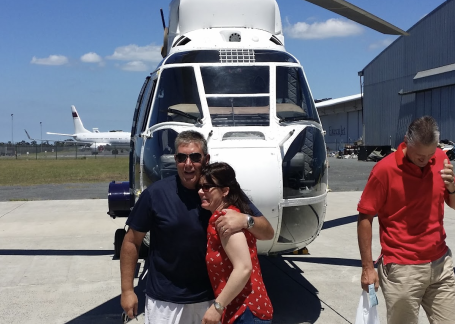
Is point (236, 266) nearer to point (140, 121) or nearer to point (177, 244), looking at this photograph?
point (177, 244)

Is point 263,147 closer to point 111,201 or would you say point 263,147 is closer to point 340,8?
point 340,8

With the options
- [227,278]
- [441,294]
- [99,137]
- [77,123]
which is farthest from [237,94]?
[77,123]

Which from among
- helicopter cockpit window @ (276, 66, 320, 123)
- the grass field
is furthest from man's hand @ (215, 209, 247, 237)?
the grass field

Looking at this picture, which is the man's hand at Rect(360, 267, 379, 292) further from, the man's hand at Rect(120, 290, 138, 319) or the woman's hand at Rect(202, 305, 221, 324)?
the man's hand at Rect(120, 290, 138, 319)

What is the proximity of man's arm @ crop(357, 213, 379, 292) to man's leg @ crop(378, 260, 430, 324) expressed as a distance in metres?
0.11

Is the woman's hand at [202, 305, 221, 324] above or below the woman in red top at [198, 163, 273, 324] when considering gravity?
below

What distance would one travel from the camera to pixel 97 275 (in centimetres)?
642

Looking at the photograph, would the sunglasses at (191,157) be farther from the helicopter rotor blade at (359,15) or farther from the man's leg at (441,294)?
the helicopter rotor blade at (359,15)

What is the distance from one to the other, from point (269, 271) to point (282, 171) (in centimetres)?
259

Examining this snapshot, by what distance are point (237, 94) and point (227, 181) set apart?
2.42 meters

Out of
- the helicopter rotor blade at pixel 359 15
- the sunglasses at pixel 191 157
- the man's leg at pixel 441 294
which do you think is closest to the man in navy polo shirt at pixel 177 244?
the sunglasses at pixel 191 157

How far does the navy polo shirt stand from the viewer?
9.37 feet

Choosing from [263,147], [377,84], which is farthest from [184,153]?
[377,84]

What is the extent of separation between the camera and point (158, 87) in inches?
209
